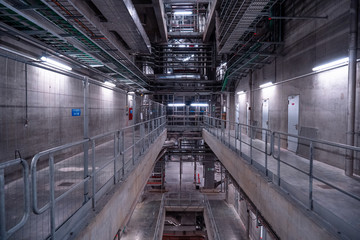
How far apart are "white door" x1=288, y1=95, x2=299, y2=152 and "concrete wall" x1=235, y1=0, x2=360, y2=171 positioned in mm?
198

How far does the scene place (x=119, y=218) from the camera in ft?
11.0

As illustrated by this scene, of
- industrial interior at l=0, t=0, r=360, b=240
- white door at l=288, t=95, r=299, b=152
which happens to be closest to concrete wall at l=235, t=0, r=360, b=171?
industrial interior at l=0, t=0, r=360, b=240

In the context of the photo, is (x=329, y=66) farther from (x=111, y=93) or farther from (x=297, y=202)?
(x=111, y=93)

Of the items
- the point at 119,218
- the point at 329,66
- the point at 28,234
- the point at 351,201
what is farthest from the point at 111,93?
the point at 351,201

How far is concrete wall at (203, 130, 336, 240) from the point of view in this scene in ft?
7.90

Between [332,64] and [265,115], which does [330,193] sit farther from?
[265,115]

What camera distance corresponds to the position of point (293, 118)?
6461mm

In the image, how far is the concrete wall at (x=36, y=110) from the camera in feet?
11.5

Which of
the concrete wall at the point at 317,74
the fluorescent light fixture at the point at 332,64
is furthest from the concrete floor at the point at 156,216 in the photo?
the fluorescent light fixture at the point at 332,64

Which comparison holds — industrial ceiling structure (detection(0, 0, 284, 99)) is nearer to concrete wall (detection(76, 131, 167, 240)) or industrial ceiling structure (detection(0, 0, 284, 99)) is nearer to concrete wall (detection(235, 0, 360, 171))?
concrete wall (detection(235, 0, 360, 171))

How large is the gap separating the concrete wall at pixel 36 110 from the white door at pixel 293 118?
20.4 feet

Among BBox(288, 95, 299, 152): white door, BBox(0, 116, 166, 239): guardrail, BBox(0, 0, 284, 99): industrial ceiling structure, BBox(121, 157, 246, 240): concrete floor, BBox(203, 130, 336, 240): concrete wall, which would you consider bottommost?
BBox(121, 157, 246, 240): concrete floor

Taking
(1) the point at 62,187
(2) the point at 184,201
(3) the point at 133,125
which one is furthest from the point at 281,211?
(2) the point at 184,201

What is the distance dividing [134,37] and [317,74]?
7.25 m
